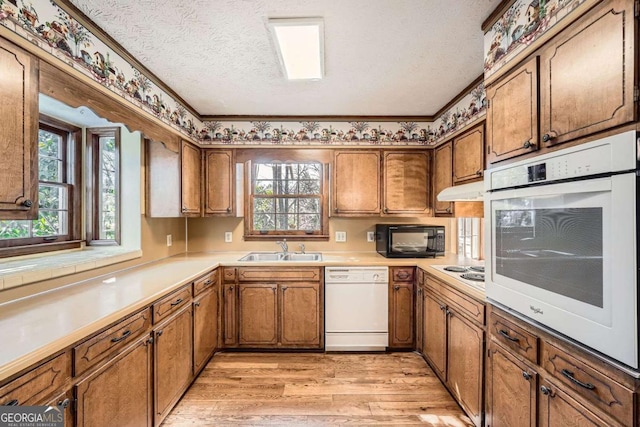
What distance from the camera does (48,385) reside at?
3.25 ft

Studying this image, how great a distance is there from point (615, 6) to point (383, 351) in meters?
2.71

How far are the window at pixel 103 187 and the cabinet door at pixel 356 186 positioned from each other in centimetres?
201

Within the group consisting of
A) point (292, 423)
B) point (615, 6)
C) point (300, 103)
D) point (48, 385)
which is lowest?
point (292, 423)

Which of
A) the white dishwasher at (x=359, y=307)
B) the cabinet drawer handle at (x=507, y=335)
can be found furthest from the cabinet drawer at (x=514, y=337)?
the white dishwasher at (x=359, y=307)

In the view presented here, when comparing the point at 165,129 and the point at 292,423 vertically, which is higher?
the point at 165,129

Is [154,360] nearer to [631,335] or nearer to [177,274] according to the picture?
[177,274]

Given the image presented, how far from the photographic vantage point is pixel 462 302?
187cm

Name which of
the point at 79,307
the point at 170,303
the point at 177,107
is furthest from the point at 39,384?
the point at 177,107

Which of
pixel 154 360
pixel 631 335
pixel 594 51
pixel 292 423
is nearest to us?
pixel 631 335

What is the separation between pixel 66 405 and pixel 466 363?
2052 millimetres

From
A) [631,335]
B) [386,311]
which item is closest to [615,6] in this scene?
[631,335]

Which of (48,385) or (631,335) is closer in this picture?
(631,335)

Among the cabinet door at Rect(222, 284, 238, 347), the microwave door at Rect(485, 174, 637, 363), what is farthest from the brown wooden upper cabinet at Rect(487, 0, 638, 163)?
the cabinet door at Rect(222, 284, 238, 347)

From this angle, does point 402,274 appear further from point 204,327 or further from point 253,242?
point 204,327
